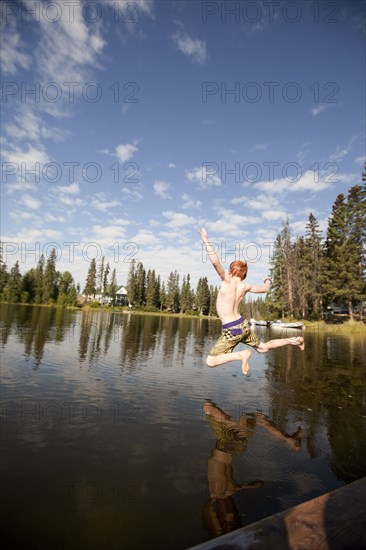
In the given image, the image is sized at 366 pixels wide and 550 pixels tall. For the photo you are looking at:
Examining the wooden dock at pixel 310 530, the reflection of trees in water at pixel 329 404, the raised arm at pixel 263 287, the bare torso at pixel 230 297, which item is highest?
the raised arm at pixel 263 287

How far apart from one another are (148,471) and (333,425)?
3848 millimetres

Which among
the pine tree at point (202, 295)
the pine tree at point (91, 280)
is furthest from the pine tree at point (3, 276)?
the pine tree at point (202, 295)

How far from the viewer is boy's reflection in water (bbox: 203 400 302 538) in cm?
291

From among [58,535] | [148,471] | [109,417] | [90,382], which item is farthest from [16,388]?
[58,535]

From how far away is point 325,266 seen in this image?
41.1 meters

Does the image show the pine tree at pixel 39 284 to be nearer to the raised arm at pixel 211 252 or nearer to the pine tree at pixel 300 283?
the pine tree at pixel 300 283

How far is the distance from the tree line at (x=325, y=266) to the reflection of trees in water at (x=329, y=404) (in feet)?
89.7

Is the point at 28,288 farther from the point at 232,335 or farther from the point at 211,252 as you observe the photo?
the point at 211,252

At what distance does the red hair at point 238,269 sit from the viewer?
16.5ft

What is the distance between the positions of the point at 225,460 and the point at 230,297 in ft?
7.60

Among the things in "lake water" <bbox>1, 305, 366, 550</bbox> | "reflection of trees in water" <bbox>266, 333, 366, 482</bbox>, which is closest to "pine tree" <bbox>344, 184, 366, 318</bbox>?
"reflection of trees in water" <bbox>266, 333, 366, 482</bbox>

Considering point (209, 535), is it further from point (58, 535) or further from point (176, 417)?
point (176, 417)

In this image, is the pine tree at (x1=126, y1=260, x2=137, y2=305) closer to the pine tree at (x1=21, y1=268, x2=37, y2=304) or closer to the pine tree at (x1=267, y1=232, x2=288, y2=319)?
the pine tree at (x1=21, y1=268, x2=37, y2=304)

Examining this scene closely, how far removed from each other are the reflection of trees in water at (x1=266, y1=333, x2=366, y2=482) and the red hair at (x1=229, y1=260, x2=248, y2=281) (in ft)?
9.39
